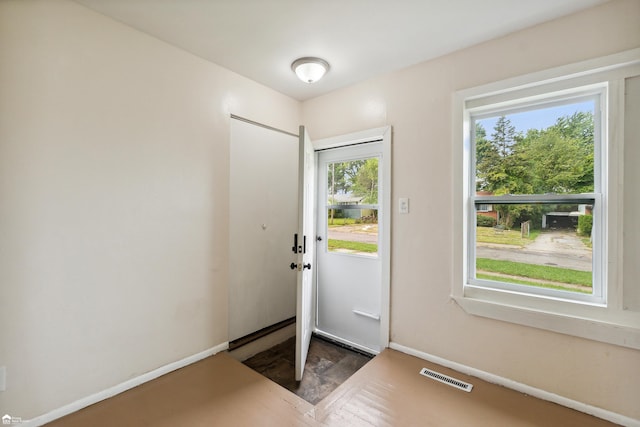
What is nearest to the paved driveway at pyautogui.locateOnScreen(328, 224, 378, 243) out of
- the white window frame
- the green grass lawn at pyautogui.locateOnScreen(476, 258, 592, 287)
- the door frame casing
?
the door frame casing

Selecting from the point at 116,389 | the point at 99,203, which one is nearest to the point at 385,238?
the point at 99,203

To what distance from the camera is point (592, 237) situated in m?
1.79

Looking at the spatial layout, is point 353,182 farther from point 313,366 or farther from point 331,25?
point 313,366

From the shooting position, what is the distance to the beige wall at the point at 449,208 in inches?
65.3

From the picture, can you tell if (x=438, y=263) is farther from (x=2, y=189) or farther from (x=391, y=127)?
(x=2, y=189)

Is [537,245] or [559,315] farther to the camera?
[537,245]

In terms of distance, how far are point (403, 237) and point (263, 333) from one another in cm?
168

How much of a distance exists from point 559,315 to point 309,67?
2.46m

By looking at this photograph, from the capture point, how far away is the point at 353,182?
2.92 m

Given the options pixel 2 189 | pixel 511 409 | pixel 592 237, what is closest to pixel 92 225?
pixel 2 189

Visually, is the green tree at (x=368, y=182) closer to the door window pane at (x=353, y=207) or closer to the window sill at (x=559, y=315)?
the door window pane at (x=353, y=207)

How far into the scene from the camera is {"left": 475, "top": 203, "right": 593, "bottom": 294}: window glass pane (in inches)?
71.7

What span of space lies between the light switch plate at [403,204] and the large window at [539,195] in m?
0.48

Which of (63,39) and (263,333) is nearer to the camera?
(63,39)
